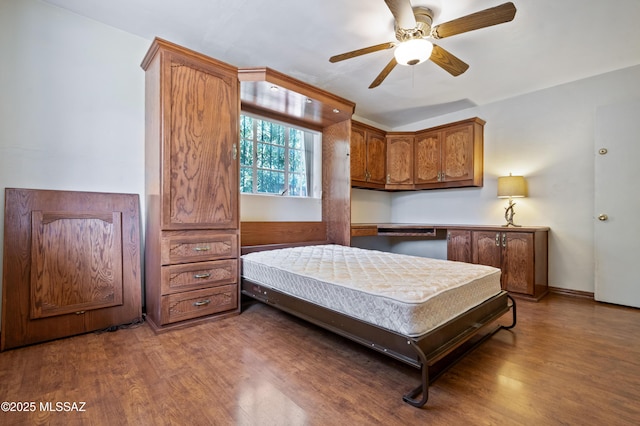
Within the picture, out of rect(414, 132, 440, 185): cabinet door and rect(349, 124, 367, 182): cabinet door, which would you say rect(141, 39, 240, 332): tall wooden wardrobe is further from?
rect(414, 132, 440, 185): cabinet door

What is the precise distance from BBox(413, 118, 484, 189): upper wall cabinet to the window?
5.63ft

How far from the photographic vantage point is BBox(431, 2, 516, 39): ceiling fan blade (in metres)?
1.78

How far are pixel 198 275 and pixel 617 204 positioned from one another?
14.3ft

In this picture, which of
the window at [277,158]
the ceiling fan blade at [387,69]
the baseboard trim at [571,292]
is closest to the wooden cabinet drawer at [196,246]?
the window at [277,158]

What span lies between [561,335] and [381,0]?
9.79ft

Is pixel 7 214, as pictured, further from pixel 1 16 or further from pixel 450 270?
pixel 450 270

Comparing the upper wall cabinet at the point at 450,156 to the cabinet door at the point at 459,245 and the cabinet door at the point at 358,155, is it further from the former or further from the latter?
the cabinet door at the point at 358,155

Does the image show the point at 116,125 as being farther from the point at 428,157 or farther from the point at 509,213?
the point at 509,213

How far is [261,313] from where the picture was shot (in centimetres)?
276

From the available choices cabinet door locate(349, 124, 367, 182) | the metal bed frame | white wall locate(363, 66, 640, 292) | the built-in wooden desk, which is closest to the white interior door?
white wall locate(363, 66, 640, 292)

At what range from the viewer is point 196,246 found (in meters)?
2.45

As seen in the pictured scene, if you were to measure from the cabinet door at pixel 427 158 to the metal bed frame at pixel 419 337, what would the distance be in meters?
2.61

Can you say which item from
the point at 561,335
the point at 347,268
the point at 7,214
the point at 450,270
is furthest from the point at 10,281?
the point at 561,335

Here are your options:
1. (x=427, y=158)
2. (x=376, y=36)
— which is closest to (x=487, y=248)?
(x=427, y=158)
